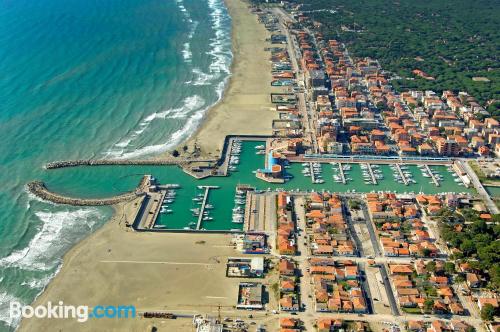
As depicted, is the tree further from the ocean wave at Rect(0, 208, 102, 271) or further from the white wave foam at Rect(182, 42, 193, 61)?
the white wave foam at Rect(182, 42, 193, 61)

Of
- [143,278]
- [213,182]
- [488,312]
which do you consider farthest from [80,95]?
[488,312]

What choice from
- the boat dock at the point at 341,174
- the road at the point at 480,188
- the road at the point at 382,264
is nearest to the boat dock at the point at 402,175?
Answer: the boat dock at the point at 341,174

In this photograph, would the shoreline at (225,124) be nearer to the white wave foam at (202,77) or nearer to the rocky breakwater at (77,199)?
the rocky breakwater at (77,199)

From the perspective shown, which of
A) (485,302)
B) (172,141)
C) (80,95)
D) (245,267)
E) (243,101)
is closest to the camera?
(485,302)

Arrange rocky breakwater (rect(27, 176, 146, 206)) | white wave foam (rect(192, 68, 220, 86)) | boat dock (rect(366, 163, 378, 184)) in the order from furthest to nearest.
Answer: white wave foam (rect(192, 68, 220, 86)) → boat dock (rect(366, 163, 378, 184)) → rocky breakwater (rect(27, 176, 146, 206))

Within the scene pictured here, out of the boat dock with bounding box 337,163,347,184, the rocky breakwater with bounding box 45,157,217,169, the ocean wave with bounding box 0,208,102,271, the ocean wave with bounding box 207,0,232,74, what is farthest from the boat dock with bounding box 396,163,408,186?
the ocean wave with bounding box 207,0,232,74

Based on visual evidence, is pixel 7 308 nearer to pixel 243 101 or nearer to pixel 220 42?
pixel 243 101
